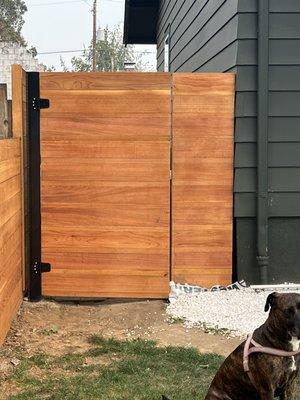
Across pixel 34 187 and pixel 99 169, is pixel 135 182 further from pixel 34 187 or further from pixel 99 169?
pixel 34 187

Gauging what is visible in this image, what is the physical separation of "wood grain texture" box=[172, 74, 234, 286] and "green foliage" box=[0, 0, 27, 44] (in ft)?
141

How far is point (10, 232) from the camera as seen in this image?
5.25m

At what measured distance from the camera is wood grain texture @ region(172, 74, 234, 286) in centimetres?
613

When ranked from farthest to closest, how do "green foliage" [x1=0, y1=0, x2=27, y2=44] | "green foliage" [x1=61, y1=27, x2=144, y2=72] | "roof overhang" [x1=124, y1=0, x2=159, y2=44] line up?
"green foliage" [x1=61, y1=27, x2=144, y2=72]
"green foliage" [x1=0, y1=0, x2=27, y2=44]
"roof overhang" [x1=124, y1=0, x2=159, y2=44]

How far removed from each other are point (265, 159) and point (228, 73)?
92 cm

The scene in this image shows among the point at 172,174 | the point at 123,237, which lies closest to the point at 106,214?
the point at 123,237

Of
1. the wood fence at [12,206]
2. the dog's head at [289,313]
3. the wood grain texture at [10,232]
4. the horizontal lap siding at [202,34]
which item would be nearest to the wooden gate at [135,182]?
the wood fence at [12,206]

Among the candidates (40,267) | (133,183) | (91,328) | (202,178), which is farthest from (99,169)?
(91,328)

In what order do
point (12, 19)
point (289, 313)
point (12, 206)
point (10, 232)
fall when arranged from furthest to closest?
point (12, 19)
point (12, 206)
point (10, 232)
point (289, 313)

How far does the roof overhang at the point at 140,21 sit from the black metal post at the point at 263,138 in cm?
849

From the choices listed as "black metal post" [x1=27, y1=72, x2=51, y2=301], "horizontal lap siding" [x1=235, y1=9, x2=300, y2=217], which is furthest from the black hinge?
"horizontal lap siding" [x1=235, y1=9, x2=300, y2=217]

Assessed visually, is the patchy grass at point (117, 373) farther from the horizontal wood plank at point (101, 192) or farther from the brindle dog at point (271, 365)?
the horizontal wood plank at point (101, 192)

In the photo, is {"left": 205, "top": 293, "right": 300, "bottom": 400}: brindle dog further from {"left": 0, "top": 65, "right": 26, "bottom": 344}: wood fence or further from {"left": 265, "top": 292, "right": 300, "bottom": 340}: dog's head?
{"left": 0, "top": 65, "right": 26, "bottom": 344}: wood fence

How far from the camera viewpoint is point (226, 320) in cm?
547
